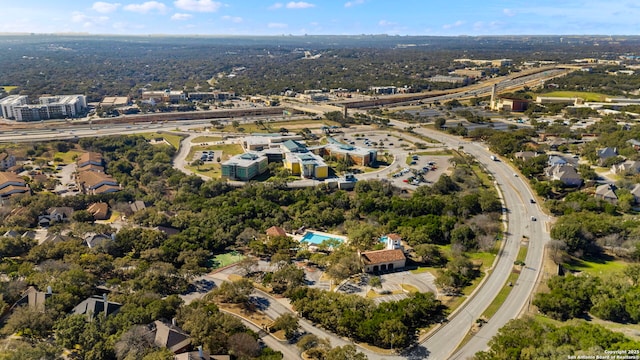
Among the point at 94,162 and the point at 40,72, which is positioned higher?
the point at 40,72

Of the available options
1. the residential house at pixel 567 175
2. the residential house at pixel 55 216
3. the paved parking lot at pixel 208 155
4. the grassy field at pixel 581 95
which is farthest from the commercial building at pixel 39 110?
the grassy field at pixel 581 95

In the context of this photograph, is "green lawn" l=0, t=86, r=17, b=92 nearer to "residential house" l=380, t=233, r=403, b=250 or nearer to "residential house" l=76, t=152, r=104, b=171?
"residential house" l=76, t=152, r=104, b=171

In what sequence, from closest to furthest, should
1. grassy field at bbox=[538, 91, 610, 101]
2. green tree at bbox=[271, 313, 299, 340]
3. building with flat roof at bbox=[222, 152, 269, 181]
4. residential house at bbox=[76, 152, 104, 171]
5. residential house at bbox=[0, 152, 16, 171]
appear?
green tree at bbox=[271, 313, 299, 340]
building with flat roof at bbox=[222, 152, 269, 181]
residential house at bbox=[0, 152, 16, 171]
residential house at bbox=[76, 152, 104, 171]
grassy field at bbox=[538, 91, 610, 101]

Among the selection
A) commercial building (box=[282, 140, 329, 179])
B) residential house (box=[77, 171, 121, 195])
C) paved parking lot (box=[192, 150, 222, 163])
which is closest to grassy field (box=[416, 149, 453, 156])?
commercial building (box=[282, 140, 329, 179])

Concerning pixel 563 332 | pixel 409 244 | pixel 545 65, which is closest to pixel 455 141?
pixel 409 244

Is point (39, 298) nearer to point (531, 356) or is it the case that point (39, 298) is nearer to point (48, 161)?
point (531, 356)

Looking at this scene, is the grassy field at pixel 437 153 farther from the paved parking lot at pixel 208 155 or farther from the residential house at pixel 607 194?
the paved parking lot at pixel 208 155

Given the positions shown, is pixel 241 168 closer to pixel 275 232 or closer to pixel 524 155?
pixel 275 232
